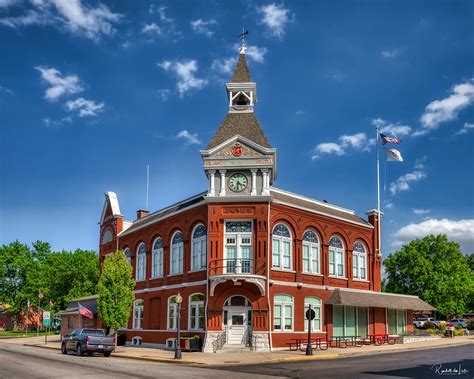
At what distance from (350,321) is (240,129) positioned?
16358 mm

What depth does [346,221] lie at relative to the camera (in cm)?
4156

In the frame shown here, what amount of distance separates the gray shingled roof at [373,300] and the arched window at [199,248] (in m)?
9.42

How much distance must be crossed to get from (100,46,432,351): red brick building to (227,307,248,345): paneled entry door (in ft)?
0.20

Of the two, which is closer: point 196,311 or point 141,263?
point 196,311

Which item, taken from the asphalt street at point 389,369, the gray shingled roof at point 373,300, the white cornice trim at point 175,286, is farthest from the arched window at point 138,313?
the asphalt street at point 389,369

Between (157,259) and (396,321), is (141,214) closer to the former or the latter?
(157,259)

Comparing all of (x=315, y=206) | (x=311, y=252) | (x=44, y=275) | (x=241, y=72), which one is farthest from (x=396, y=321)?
(x=44, y=275)

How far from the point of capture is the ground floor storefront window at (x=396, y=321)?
4359cm

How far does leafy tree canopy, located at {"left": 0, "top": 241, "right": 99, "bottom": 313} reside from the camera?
239 feet

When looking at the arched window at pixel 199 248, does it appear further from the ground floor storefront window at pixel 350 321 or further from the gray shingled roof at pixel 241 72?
the gray shingled roof at pixel 241 72

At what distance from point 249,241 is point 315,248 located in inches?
257

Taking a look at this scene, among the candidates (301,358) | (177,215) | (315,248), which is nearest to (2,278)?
(177,215)

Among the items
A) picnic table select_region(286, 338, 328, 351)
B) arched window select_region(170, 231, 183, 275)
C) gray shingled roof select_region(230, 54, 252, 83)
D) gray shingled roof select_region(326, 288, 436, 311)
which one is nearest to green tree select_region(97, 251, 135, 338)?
arched window select_region(170, 231, 183, 275)

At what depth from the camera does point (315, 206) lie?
40531 millimetres
